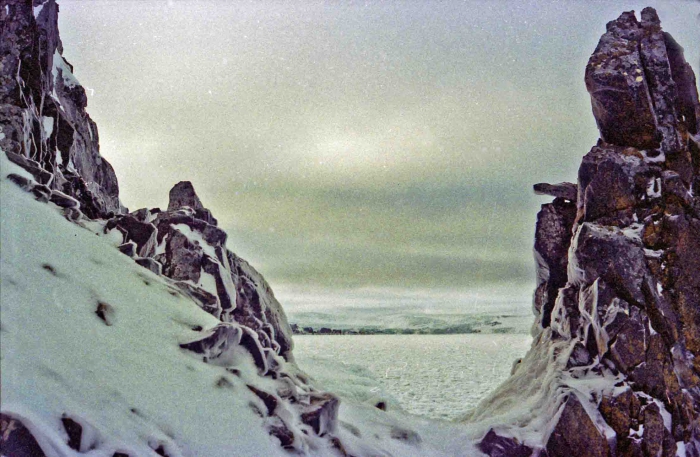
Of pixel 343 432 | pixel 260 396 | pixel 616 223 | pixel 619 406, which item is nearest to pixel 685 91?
pixel 616 223

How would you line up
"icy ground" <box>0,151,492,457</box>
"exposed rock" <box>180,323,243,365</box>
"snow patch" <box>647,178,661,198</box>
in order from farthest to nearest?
"snow patch" <box>647,178,661,198</box>
"exposed rock" <box>180,323,243,365</box>
"icy ground" <box>0,151,492,457</box>

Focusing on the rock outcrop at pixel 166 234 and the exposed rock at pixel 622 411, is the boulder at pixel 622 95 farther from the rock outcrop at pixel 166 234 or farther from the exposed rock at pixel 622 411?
the rock outcrop at pixel 166 234

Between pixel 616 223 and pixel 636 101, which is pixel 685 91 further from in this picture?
pixel 616 223

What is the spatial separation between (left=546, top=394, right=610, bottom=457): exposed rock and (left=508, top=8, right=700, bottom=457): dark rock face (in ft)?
0.08

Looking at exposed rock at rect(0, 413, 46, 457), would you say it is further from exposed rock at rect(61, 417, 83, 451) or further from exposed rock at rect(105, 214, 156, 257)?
exposed rock at rect(105, 214, 156, 257)

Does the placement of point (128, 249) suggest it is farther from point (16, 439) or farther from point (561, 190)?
point (561, 190)

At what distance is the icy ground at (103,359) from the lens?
5.23 m

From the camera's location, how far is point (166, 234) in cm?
1512

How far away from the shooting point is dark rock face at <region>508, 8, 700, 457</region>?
39.1ft

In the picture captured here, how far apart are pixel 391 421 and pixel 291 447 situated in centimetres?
490

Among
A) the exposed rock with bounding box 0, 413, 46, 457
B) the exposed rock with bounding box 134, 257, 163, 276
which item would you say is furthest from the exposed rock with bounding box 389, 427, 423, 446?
the exposed rock with bounding box 0, 413, 46, 457

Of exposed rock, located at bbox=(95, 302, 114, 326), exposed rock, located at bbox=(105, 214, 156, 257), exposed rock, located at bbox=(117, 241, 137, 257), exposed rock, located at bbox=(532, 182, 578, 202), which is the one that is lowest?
exposed rock, located at bbox=(95, 302, 114, 326)

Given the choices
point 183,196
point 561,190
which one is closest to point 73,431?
point 183,196

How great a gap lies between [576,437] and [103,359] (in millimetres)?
11081
